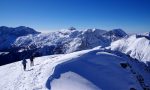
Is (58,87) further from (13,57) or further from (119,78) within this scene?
(13,57)

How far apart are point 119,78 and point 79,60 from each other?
813cm

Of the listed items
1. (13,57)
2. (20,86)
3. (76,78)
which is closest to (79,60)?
(76,78)

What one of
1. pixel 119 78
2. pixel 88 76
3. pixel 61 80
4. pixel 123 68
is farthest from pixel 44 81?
pixel 123 68

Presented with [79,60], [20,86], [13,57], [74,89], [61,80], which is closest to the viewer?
[74,89]

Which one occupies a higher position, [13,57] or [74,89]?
[74,89]

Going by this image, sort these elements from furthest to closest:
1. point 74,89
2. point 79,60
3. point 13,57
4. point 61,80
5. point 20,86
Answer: point 13,57 → point 79,60 → point 20,86 → point 61,80 → point 74,89

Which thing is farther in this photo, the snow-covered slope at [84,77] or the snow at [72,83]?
the snow-covered slope at [84,77]

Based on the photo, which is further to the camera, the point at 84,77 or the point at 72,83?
the point at 84,77

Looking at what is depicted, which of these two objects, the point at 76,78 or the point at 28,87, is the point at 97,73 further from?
the point at 28,87

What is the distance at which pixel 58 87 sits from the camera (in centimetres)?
2958

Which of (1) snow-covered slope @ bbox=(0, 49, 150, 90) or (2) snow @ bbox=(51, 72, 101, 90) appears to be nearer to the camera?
(2) snow @ bbox=(51, 72, 101, 90)

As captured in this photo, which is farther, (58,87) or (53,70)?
(53,70)

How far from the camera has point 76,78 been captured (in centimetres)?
3294

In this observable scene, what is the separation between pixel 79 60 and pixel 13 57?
14206cm
